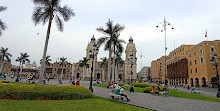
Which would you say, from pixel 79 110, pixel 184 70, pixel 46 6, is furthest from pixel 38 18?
pixel 184 70

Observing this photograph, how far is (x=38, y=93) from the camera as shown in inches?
394

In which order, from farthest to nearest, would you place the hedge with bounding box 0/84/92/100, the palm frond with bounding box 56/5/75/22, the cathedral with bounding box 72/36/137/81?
the cathedral with bounding box 72/36/137/81 < the palm frond with bounding box 56/5/75/22 < the hedge with bounding box 0/84/92/100

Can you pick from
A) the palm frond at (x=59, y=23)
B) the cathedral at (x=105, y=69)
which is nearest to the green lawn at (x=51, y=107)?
the palm frond at (x=59, y=23)

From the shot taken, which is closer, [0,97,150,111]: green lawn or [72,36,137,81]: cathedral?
[0,97,150,111]: green lawn

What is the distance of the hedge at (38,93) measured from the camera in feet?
31.6

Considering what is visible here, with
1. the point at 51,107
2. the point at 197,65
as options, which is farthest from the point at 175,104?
Answer: the point at 197,65

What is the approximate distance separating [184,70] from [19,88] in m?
54.1

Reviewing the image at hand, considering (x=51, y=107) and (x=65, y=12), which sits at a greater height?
(x=65, y=12)

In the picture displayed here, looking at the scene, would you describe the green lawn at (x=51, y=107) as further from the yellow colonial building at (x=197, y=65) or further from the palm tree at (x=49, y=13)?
the yellow colonial building at (x=197, y=65)

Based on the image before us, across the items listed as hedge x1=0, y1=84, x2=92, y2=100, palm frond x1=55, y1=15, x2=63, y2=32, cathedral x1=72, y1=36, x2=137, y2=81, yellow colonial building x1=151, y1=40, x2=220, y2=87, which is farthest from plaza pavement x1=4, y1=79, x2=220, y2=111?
cathedral x1=72, y1=36, x2=137, y2=81

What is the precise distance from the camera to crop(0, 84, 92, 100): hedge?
962 centimetres

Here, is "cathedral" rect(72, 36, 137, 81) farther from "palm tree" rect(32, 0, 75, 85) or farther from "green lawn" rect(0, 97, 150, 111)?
"green lawn" rect(0, 97, 150, 111)

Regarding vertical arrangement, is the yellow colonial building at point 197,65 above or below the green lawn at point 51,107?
above

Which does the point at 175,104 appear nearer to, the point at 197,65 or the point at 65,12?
the point at 65,12
